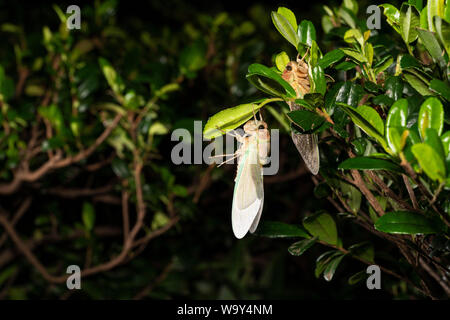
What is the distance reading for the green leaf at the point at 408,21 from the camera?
568mm

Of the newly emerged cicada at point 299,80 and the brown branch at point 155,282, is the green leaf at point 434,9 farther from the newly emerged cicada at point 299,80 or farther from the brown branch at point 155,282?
the brown branch at point 155,282

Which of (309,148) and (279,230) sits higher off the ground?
(309,148)

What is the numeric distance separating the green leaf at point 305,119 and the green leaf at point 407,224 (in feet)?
0.52

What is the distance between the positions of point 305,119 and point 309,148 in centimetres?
10

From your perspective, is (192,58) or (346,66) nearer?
(346,66)

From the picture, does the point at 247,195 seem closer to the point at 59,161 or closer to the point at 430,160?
the point at 430,160

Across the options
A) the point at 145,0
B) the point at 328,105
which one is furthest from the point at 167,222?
the point at 145,0

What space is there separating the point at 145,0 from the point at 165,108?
5.48ft

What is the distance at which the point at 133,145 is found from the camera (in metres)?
1.19

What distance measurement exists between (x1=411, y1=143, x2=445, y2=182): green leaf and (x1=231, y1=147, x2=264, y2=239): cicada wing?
0.31 metres

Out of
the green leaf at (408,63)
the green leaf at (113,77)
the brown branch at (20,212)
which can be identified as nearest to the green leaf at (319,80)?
the green leaf at (408,63)

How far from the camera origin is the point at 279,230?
75 cm

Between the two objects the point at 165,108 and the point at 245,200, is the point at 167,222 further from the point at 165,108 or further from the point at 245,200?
the point at 245,200

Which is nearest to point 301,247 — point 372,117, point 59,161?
point 372,117
